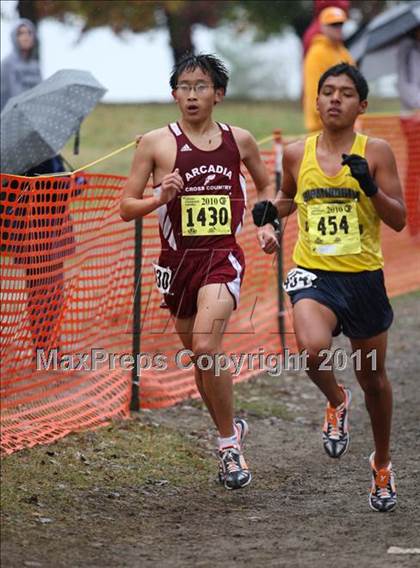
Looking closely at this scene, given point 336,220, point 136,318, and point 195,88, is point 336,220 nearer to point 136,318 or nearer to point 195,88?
point 195,88

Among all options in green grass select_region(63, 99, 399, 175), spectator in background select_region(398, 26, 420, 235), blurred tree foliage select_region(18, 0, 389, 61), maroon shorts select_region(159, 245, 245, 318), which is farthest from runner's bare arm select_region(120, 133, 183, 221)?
blurred tree foliage select_region(18, 0, 389, 61)

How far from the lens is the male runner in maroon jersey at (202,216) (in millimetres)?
6672

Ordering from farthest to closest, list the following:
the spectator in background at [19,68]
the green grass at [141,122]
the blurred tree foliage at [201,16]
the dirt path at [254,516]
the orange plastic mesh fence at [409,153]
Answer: the blurred tree foliage at [201,16]
the green grass at [141,122]
the orange plastic mesh fence at [409,153]
the spectator in background at [19,68]
the dirt path at [254,516]

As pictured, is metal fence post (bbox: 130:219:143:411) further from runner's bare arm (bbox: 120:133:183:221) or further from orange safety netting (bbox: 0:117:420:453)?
runner's bare arm (bbox: 120:133:183:221)

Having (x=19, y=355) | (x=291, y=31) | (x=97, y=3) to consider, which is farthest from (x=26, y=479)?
(x=291, y=31)

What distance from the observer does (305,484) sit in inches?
285

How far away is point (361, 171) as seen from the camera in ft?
19.9

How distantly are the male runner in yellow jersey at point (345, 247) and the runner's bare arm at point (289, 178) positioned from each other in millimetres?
13

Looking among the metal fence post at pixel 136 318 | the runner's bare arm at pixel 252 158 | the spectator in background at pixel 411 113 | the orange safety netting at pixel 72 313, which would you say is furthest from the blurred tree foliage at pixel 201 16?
the runner's bare arm at pixel 252 158

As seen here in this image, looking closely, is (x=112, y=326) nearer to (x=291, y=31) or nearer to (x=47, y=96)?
(x=47, y=96)

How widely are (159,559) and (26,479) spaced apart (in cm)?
141

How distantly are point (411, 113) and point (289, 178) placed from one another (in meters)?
8.34

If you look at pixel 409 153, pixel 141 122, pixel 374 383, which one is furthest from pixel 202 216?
pixel 141 122

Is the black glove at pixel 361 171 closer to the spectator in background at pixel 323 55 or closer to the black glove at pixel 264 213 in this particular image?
the black glove at pixel 264 213
